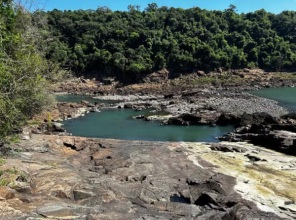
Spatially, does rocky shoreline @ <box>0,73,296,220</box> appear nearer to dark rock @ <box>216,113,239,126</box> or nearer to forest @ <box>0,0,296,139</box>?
dark rock @ <box>216,113,239,126</box>

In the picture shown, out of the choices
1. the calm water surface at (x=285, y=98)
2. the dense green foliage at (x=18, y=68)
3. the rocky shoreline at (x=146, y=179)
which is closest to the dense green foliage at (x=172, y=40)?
the calm water surface at (x=285, y=98)

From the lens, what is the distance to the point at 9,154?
24.6 m

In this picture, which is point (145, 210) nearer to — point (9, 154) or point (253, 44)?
point (9, 154)

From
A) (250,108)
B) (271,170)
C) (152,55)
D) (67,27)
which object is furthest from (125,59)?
(271,170)

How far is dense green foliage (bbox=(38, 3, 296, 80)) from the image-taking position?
12094 cm

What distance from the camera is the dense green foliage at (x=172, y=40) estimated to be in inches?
4761

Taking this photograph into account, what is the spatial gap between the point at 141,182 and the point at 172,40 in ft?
355

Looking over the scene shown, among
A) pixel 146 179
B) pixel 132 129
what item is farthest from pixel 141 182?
pixel 132 129

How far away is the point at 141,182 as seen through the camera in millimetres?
23016

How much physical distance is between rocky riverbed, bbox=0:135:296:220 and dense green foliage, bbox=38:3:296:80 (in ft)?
275

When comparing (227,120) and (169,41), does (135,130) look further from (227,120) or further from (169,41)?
(169,41)

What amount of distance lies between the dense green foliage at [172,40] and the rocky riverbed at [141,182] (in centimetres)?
8390

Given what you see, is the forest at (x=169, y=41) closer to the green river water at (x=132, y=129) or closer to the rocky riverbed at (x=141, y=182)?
the green river water at (x=132, y=129)

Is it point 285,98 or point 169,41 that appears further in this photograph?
point 169,41
